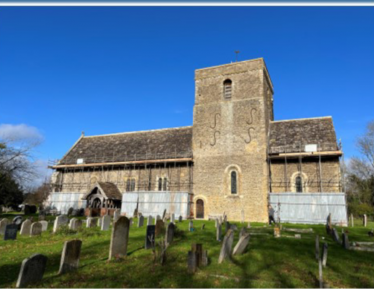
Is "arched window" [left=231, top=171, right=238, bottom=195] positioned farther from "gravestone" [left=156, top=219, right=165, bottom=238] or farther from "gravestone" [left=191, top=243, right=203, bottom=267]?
"gravestone" [left=191, top=243, right=203, bottom=267]

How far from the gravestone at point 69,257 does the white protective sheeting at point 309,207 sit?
15923 mm

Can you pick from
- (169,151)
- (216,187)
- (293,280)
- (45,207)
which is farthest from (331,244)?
(45,207)

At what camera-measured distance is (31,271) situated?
638cm

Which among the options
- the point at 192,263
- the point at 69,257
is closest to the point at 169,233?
the point at 192,263

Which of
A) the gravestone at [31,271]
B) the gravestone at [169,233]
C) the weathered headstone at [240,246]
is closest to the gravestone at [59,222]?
the gravestone at [169,233]

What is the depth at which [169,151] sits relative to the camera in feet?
92.1

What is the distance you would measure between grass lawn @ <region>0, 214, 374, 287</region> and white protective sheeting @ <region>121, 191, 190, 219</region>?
44.0 feet

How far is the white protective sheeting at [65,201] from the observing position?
29164mm

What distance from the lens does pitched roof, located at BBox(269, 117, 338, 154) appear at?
23359 millimetres

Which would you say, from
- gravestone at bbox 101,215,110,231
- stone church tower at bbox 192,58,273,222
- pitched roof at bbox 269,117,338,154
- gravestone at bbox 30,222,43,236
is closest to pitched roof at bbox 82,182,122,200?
stone church tower at bbox 192,58,273,222

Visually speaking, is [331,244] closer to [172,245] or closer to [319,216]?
[172,245]

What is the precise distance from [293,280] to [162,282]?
3262mm

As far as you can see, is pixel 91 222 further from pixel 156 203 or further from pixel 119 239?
pixel 156 203

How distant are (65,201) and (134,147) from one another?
9.38 m
